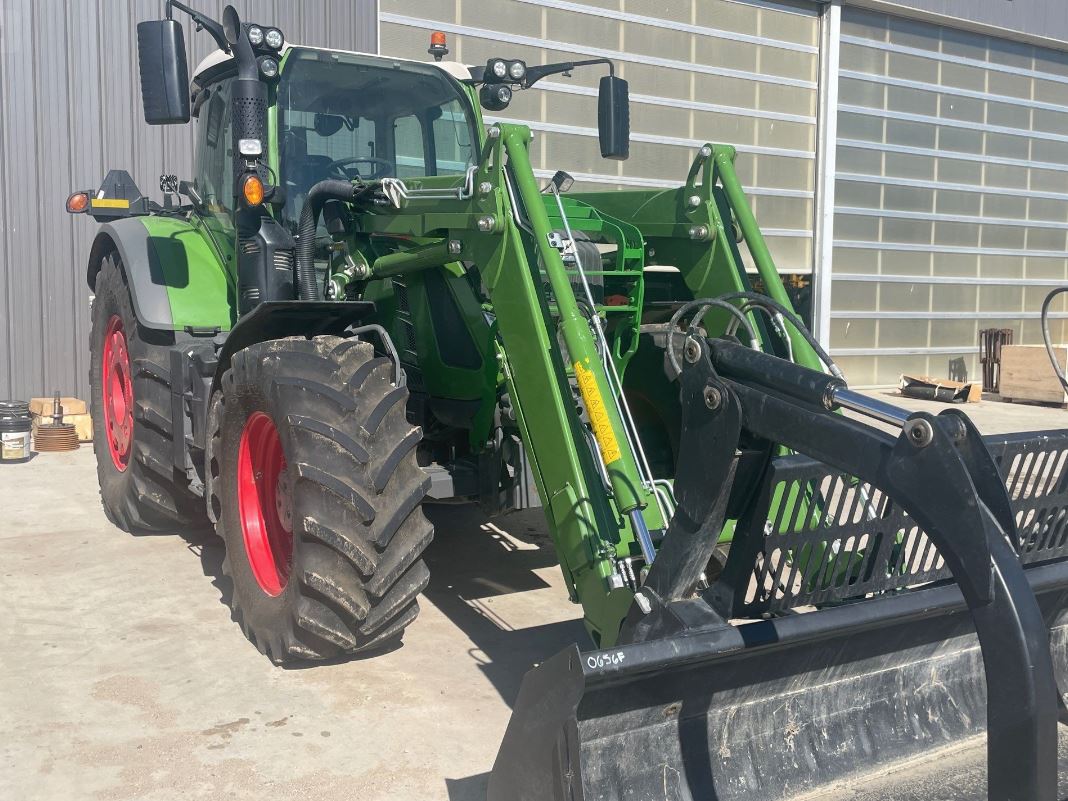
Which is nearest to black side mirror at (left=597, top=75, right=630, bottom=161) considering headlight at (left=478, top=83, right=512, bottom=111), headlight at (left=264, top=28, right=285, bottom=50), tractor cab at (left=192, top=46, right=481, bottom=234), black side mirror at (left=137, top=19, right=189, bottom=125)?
headlight at (left=478, top=83, right=512, bottom=111)

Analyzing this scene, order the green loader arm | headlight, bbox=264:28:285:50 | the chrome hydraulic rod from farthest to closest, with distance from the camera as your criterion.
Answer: headlight, bbox=264:28:285:50
the green loader arm
the chrome hydraulic rod

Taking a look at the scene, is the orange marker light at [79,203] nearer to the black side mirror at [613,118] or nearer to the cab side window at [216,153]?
the cab side window at [216,153]

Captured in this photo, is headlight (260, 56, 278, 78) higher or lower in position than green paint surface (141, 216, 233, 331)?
higher

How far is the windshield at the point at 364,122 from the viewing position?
5.09 metres

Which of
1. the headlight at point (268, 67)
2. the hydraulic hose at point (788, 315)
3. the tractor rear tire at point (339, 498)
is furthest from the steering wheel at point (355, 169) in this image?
the hydraulic hose at point (788, 315)

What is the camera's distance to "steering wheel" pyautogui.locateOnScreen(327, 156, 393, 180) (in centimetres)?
518

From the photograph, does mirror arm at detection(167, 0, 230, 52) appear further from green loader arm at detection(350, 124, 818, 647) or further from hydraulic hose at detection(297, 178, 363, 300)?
green loader arm at detection(350, 124, 818, 647)

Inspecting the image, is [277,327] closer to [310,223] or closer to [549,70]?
[310,223]

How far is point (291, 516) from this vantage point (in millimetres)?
4129

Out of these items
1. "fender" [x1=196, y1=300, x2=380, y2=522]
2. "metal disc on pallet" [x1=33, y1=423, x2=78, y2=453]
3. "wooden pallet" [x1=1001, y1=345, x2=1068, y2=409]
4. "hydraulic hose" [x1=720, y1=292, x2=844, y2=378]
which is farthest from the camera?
"wooden pallet" [x1=1001, y1=345, x2=1068, y2=409]

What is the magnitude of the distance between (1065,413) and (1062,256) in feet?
15.4

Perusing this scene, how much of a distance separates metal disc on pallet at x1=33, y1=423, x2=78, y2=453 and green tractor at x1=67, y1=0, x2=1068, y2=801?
2.31m

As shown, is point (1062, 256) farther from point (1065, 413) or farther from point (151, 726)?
point (151, 726)


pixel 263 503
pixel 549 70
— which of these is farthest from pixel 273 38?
pixel 263 503
